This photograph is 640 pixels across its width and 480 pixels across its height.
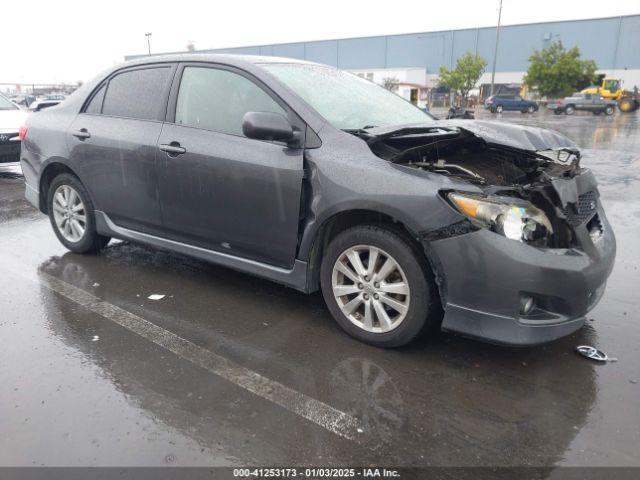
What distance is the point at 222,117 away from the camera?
3.80 metres

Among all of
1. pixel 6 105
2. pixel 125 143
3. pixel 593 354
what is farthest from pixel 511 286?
pixel 6 105

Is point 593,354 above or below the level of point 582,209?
below

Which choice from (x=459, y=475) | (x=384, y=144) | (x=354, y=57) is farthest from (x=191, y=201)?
(x=354, y=57)

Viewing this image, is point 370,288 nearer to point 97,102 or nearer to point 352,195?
point 352,195

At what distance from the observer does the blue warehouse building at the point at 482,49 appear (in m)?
61.9

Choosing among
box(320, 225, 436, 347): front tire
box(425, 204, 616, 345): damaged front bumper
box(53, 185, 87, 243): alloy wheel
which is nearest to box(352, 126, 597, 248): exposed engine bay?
box(425, 204, 616, 345): damaged front bumper

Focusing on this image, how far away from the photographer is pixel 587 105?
37.9 meters

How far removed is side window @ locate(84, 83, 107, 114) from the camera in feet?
15.3

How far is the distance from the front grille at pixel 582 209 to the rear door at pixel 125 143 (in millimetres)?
2927

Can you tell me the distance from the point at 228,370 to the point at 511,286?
1.64 metres

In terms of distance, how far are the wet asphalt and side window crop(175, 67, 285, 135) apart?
1327mm

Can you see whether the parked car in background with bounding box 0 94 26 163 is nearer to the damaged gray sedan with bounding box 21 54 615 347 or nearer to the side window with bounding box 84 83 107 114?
the side window with bounding box 84 83 107 114

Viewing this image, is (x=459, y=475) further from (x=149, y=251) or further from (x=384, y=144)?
(x=149, y=251)

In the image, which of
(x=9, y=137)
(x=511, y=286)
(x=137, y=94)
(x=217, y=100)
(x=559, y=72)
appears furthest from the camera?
(x=559, y=72)
